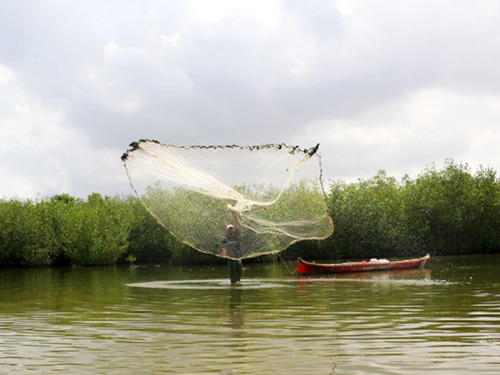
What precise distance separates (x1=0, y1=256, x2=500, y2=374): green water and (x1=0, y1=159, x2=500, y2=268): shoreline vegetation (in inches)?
1423

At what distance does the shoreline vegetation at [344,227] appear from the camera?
54.5 meters

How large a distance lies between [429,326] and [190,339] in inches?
161

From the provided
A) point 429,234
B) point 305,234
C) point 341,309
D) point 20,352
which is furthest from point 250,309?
point 429,234

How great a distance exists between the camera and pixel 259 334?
952cm

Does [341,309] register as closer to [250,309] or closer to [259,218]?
[250,309]

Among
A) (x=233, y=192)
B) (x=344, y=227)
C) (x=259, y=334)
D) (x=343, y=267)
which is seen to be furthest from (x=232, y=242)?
(x=344, y=227)

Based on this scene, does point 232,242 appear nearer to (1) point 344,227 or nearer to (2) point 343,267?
(2) point 343,267

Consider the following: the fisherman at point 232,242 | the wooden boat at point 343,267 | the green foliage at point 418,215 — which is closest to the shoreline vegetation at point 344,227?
the green foliage at point 418,215

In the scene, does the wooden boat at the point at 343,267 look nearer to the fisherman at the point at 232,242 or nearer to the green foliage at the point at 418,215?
the fisherman at the point at 232,242

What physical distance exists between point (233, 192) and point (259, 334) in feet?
24.3

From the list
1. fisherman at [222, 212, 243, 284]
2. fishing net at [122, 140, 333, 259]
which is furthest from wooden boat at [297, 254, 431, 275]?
fisherman at [222, 212, 243, 284]

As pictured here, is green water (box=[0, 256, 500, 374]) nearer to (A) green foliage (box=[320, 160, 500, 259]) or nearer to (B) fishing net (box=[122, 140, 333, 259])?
(B) fishing net (box=[122, 140, 333, 259])

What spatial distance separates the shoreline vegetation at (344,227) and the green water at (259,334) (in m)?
36.1

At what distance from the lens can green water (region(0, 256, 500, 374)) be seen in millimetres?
7148
